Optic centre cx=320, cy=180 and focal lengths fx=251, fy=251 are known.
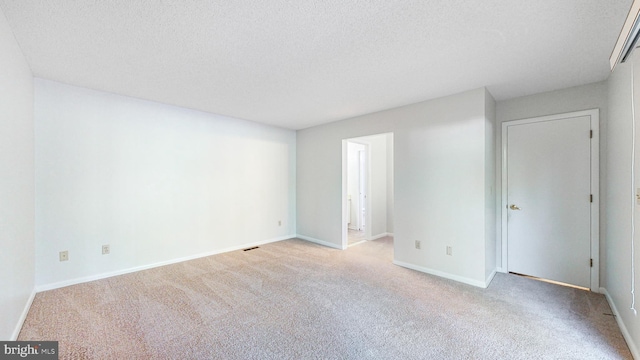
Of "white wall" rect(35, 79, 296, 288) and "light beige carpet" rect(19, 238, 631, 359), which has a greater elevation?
"white wall" rect(35, 79, 296, 288)

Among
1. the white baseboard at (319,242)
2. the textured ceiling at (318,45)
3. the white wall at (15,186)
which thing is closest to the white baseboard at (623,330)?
the textured ceiling at (318,45)

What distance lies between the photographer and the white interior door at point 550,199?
9.61 feet

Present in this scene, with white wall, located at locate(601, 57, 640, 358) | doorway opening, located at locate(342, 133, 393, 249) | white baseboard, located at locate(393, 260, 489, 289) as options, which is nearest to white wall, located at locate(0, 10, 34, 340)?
white baseboard, located at locate(393, 260, 489, 289)

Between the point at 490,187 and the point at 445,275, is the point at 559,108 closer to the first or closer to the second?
the point at 490,187

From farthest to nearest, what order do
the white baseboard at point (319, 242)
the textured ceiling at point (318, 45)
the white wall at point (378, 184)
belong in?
the white wall at point (378, 184)
the white baseboard at point (319, 242)
the textured ceiling at point (318, 45)

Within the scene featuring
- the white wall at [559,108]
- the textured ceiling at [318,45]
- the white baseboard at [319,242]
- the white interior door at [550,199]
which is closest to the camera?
the textured ceiling at [318,45]

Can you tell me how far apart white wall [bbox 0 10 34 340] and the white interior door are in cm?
503

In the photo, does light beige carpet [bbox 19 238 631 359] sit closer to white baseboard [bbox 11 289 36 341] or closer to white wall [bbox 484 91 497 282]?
white baseboard [bbox 11 289 36 341]

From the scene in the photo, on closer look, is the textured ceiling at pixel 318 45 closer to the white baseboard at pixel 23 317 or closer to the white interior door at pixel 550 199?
the white interior door at pixel 550 199

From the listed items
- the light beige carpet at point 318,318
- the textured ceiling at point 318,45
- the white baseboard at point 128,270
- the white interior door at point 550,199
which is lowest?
the light beige carpet at point 318,318

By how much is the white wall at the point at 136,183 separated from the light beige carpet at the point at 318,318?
1.58 ft

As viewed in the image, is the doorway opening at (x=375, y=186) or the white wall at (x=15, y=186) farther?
the doorway opening at (x=375, y=186)

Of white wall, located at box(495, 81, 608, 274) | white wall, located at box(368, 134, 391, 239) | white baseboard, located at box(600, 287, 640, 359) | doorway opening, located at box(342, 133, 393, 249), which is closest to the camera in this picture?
white baseboard, located at box(600, 287, 640, 359)

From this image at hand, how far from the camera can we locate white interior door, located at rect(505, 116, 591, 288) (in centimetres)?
293
